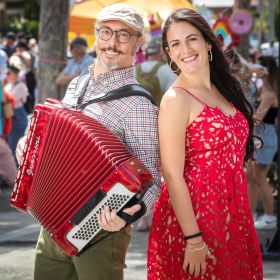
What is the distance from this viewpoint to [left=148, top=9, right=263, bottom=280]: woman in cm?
408

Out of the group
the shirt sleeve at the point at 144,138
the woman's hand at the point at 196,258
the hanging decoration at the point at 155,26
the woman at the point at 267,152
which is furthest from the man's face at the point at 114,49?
the hanging decoration at the point at 155,26

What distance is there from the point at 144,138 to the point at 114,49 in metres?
0.44

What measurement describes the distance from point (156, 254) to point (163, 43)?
3.10 feet

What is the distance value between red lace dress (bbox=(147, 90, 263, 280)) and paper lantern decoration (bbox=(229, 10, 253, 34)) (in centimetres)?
1050

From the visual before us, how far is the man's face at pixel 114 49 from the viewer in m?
4.29

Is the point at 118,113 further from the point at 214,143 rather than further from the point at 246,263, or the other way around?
the point at 246,263

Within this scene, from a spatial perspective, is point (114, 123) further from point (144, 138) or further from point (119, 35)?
point (119, 35)

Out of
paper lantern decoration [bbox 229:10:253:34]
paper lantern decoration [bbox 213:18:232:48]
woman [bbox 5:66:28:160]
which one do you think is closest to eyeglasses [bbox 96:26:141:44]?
paper lantern decoration [bbox 213:18:232:48]

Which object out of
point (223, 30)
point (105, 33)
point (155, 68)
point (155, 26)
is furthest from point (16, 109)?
point (105, 33)

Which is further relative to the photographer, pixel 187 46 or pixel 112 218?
pixel 187 46

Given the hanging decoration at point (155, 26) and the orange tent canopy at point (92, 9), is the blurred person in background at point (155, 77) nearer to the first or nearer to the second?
the hanging decoration at point (155, 26)

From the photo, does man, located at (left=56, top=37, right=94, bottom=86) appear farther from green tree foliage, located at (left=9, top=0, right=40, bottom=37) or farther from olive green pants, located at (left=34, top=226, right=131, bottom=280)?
green tree foliage, located at (left=9, top=0, right=40, bottom=37)

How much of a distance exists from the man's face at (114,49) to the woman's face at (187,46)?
0.18m

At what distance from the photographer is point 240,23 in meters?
15.2
